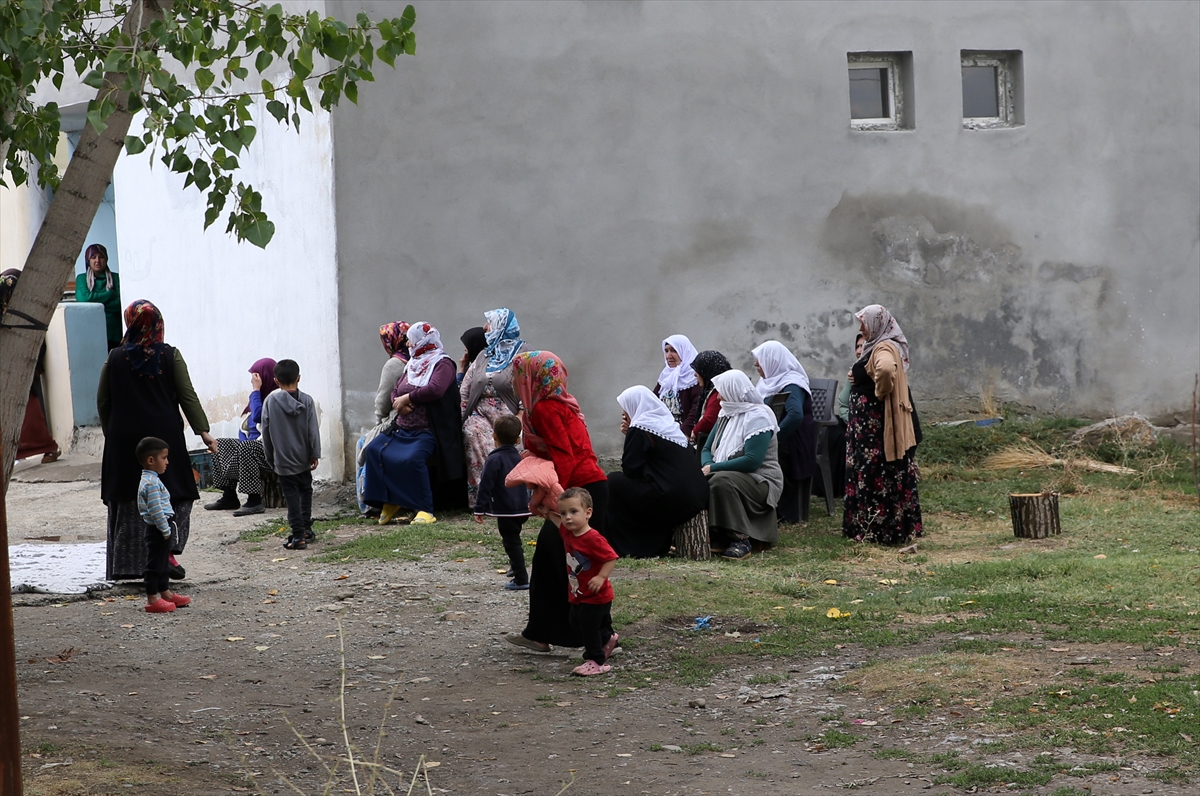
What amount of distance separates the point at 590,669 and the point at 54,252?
9.37ft

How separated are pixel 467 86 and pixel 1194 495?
6.97 m

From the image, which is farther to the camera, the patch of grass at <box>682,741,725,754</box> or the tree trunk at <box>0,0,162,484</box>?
the tree trunk at <box>0,0,162,484</box>

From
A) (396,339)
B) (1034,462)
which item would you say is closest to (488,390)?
→ (396,339)

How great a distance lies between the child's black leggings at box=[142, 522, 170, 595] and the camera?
670 cm

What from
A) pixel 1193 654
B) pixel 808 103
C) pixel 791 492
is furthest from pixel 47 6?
pixel 808 103

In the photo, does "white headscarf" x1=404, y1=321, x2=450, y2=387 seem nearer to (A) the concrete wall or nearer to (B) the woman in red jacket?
(A) the concrete wall

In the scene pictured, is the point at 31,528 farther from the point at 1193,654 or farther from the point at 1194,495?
the point at 1194,495

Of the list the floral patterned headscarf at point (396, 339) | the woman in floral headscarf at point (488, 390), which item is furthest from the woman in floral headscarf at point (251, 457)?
the woman in floral headscarf at point (488, 390)

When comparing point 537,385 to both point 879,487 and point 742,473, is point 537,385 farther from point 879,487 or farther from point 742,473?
point 879,487

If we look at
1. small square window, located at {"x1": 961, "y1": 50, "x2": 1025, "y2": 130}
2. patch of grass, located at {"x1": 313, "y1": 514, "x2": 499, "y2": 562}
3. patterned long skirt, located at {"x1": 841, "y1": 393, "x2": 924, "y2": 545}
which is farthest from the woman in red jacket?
small square window, located at {"x1": 961, "y1": 50, "x2": 1025, "y2": 130}

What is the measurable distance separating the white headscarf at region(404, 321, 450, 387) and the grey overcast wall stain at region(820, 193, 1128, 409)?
3941 millimetres

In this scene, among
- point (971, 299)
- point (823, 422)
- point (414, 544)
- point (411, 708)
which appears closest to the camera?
point (411, 708)

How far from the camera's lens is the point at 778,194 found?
11836 mm

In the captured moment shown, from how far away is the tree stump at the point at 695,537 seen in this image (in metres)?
8.26
